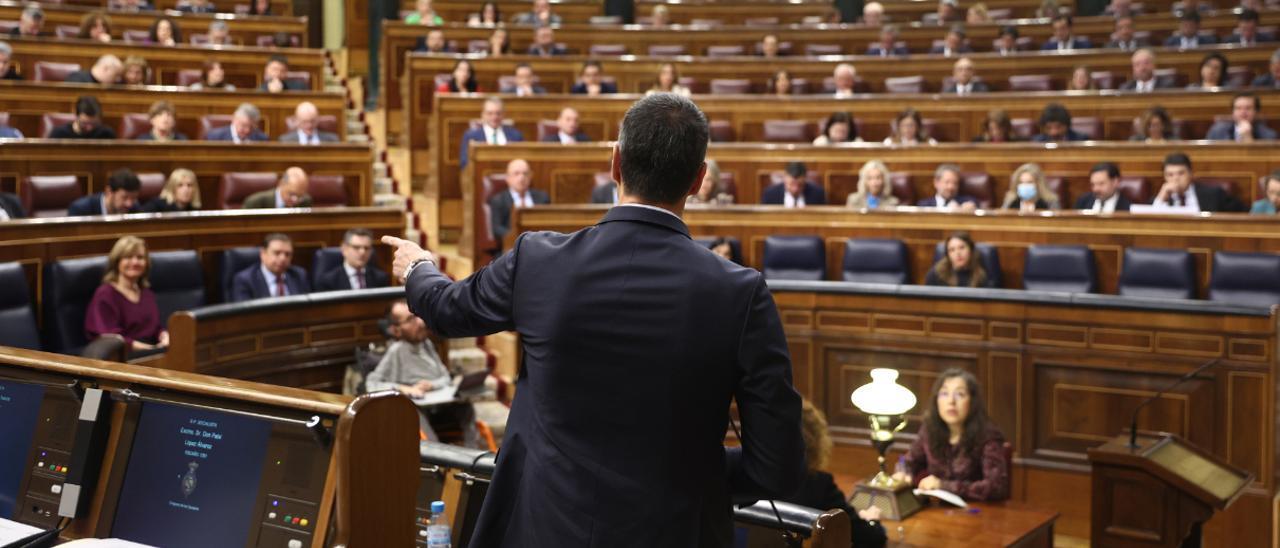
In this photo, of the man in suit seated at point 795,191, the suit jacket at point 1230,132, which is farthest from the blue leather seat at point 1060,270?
the suit jacket at point 1230,132

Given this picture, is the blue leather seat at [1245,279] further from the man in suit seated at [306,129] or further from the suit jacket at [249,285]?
the man in suit seated at [306,129]

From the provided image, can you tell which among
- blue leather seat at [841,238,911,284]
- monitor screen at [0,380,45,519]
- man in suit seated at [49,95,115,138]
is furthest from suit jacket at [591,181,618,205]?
monitor screen at [0,380,45,519]

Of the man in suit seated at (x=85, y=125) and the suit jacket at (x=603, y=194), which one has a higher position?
the man in suit seated at (x=85, y=125)

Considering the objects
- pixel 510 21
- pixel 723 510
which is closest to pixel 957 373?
pixel 723 510

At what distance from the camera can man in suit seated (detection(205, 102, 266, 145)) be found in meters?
6.15

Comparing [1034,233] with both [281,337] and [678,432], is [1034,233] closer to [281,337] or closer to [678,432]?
[281,337]

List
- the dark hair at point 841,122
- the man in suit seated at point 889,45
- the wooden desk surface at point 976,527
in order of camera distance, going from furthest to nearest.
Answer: the man in suit seated at point 889,45
the dark hair at point 841,122
the wooden desk surface at point 976,527

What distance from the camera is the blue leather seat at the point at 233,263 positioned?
4930mm

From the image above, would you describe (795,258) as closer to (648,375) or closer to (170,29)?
(648,375)

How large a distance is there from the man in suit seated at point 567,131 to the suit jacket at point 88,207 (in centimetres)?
240

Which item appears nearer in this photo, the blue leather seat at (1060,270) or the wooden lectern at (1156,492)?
the wooden lectern at (1156,492)

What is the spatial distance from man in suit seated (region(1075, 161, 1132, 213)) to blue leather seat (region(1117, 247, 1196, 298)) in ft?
1.95

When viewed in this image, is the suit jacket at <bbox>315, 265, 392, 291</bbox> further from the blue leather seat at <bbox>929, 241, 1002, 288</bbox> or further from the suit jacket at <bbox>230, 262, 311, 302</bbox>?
the blue leather seat at <bbox>929, 241, 1002, 288</bbox>

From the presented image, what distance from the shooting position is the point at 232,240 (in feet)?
16.7
